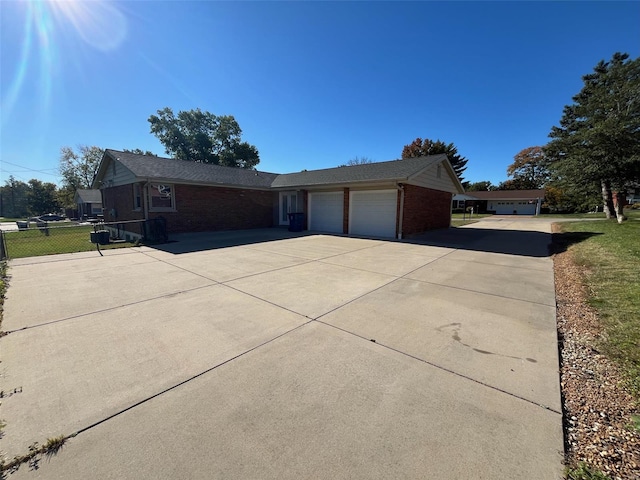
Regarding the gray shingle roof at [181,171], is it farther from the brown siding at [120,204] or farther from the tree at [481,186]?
the tree at [481,186]

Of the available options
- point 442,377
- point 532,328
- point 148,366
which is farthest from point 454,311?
point 148,366

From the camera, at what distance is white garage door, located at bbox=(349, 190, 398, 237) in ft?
41.0

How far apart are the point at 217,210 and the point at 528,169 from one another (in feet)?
208

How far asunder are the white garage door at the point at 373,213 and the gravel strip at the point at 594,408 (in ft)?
29.8

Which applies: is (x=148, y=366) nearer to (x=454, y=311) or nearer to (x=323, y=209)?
(x=454, y=311)

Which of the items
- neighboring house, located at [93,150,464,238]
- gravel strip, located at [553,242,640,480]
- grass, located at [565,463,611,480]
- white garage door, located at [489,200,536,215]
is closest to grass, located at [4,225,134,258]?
neighboring house, located at [93,150,464,238]

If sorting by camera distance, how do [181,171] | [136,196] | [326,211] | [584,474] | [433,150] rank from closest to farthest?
[584,474]
[136,196]
[181,171]
[326,211]
[433,150]

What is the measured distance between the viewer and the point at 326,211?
1511 cm

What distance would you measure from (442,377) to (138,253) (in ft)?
31.2

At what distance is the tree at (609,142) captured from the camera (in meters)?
13.0

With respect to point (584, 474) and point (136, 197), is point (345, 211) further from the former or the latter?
point (584, 474)

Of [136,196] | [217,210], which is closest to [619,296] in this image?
[217,210]

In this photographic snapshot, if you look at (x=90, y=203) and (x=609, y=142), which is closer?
(x=609, y=142)

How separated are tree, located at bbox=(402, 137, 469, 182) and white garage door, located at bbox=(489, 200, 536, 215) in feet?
32.3
